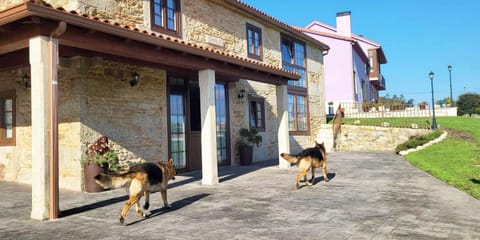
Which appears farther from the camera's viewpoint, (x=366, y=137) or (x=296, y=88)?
(x=366, y=137)

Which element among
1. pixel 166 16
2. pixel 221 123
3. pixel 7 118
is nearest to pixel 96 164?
pixel 7 118

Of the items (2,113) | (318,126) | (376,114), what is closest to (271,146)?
(318,126)

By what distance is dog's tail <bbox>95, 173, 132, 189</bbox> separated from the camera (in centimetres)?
466

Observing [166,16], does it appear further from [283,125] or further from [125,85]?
[283,125]

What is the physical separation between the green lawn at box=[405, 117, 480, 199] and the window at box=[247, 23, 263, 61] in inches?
260

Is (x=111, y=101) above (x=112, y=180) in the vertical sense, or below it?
above

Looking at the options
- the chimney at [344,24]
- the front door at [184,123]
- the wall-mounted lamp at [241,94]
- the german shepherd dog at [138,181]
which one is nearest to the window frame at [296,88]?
the wall-mounted lamp at [241,94]

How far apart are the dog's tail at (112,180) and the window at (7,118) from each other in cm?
559

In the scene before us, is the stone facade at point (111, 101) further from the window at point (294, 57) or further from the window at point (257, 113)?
the window at point (294, 57)

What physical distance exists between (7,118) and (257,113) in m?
7.89

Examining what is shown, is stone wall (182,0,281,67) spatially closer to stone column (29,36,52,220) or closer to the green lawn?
stone column (29,36,52,220)

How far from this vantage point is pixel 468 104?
112ft

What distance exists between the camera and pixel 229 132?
12.1 m

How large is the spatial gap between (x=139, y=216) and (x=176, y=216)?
537mm
